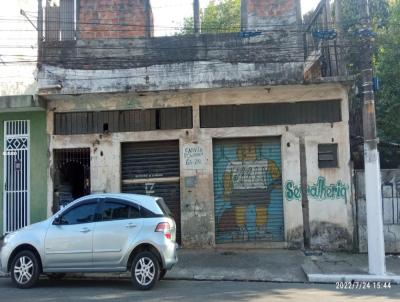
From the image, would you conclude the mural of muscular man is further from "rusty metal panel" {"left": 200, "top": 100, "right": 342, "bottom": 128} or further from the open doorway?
the open doorway

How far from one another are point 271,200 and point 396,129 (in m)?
7.12

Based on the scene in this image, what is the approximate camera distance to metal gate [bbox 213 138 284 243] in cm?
1315

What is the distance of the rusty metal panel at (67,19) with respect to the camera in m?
14.0

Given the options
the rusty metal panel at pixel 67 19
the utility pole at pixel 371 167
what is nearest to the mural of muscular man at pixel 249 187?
the utility pole at pixel 371 167

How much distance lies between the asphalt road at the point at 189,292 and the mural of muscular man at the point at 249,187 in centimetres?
354

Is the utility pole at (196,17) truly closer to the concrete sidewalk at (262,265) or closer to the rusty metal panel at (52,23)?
the rusty metal panel at (52,23)

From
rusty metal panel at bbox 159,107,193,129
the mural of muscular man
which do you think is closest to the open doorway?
rusty metal panel at bbox 159,107,193,129

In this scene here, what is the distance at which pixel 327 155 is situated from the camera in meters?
13.0

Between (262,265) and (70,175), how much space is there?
21.8 ft

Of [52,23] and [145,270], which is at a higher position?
[52,23]

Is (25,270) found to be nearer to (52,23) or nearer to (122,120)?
(122,120)

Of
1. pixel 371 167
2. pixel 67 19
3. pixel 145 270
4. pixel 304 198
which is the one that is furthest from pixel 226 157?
pixel 67 19

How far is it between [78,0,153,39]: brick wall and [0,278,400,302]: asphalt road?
25.1ft

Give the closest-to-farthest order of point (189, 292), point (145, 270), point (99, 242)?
point (189, 292)
point (145, 270)
point (99, 242)
